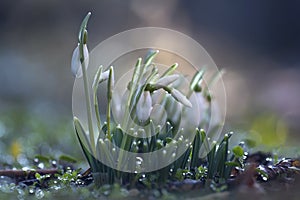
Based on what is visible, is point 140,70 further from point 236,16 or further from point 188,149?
point 236,16

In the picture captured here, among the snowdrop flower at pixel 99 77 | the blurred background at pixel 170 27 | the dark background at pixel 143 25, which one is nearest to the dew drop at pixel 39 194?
the snowdrop flower at pixel 99 77

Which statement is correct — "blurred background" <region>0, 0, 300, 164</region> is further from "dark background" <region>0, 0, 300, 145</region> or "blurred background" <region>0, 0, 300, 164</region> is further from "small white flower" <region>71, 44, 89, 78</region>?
"small white flower" <region>71, 44, 89, 78</region>

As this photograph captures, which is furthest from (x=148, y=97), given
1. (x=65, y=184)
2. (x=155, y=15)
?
(x=155, y=15)

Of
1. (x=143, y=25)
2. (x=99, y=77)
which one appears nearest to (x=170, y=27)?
(x=143, y=25)

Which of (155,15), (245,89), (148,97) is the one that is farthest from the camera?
(155,15)

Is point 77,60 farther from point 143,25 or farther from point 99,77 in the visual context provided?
point 143,25

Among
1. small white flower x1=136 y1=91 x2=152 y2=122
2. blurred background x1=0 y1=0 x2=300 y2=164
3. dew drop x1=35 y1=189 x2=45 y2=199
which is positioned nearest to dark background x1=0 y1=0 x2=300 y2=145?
blurred background x1=0 y1=0 x2=300 y2=164
